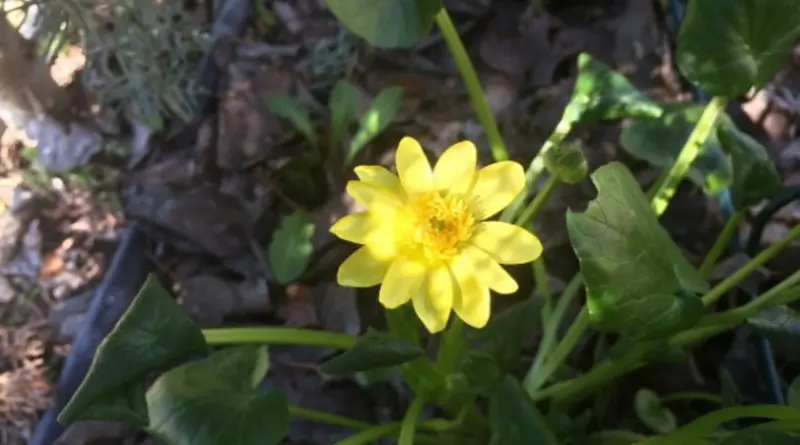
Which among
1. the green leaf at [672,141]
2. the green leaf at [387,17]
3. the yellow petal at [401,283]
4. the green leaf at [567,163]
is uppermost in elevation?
the green leaf at [387,17]

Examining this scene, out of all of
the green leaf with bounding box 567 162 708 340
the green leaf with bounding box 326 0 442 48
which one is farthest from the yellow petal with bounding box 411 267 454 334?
the green leaf with bounding box 326 0 442 48

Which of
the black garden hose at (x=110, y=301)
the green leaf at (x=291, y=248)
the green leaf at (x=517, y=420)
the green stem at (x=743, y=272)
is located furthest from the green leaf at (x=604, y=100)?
the black garden hose at (x=110, y=301)

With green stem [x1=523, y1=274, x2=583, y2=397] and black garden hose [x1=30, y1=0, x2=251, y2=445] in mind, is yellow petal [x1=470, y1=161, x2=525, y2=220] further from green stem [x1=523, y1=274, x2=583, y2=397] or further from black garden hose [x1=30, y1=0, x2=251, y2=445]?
black garden hose [x1=30, y1=0, x2=251, y2=445]

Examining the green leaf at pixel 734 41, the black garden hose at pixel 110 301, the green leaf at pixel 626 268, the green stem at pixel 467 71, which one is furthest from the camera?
the black garden hose at pixel 110 301

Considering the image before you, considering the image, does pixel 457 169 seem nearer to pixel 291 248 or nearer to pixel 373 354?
pixel 373 354

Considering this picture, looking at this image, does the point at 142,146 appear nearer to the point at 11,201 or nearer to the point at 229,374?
the point at 11,201

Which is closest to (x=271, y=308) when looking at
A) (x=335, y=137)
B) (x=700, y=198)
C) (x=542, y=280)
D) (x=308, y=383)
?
(x=308, y=383)

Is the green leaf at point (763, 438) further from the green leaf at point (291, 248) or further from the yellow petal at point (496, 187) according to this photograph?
the green leaf at point (291, 248)
